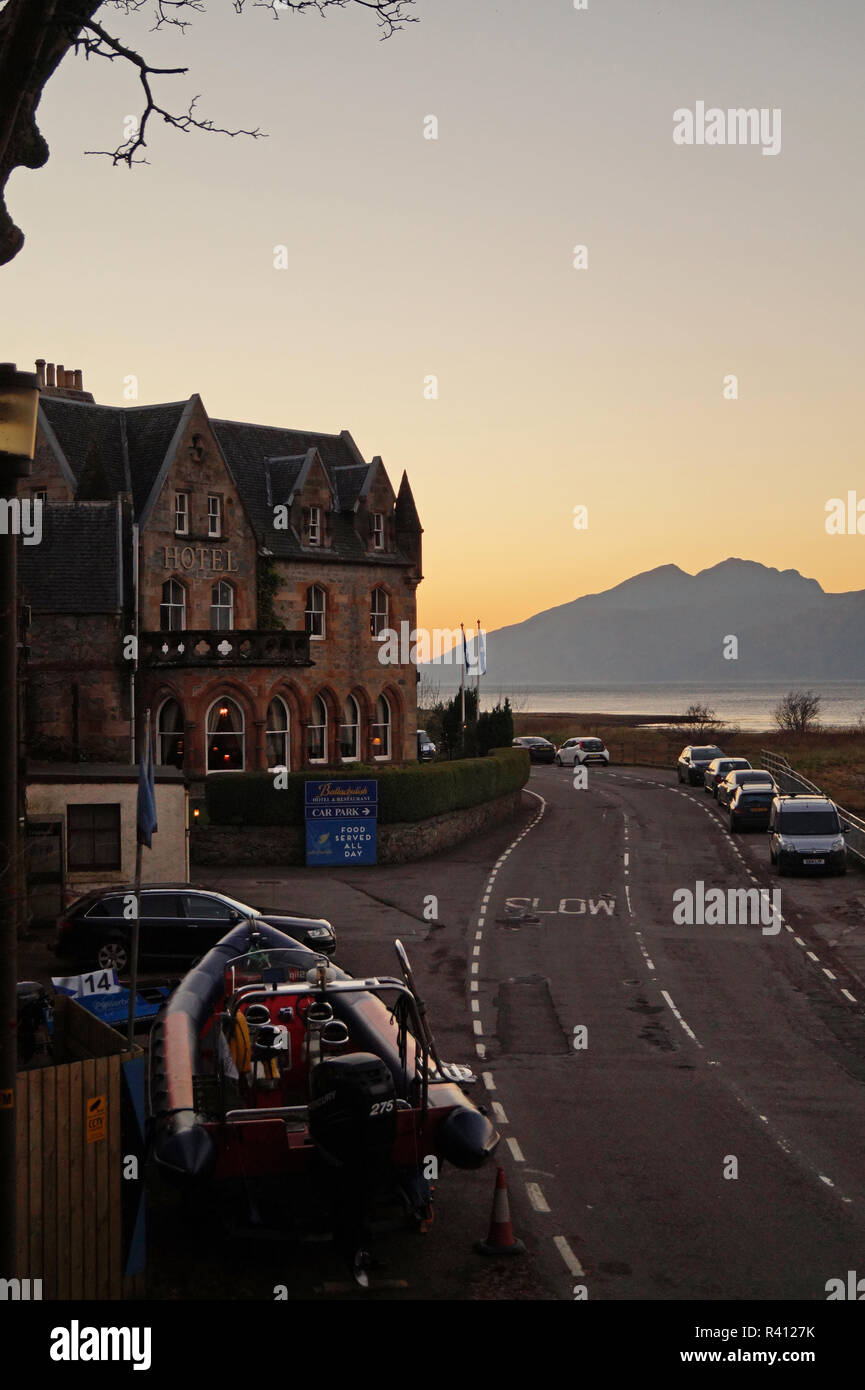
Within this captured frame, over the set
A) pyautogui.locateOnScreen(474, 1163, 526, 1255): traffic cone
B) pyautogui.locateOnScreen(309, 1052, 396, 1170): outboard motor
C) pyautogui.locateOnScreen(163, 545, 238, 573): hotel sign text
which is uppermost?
pyautogui.locateOnScreen(163, 545, 238, 573): hotel sign text

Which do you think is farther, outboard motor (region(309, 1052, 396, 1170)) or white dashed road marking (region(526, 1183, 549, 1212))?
white dashed road marking (region(526, 1183, 549, 1212))

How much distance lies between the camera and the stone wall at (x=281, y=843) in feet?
121

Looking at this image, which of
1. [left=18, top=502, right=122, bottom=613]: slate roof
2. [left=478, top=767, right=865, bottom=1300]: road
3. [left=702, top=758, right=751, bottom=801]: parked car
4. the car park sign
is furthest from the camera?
[left=702, top=758, right=751, bottom=801]: parked car

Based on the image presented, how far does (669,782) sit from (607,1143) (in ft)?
158

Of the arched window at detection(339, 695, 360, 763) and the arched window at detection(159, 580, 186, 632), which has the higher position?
the arched window at detection(159, 580, 186, 632)

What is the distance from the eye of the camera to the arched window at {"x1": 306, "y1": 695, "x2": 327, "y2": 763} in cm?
4638

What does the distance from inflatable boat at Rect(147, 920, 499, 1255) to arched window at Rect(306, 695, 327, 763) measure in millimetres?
32203

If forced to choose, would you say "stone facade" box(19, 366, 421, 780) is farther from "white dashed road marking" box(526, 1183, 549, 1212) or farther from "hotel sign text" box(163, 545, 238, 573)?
"white dashed road marking" box(526, 1183, 549, 1212)

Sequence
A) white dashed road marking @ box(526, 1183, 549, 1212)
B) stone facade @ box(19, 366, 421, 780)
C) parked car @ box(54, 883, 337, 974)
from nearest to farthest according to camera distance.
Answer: white dashed road marking @ box(526, 1183, 549, 1212) → parked car @ box(54, 883, 337, 974) → stone facade @ box(19, 366, 421, 780)

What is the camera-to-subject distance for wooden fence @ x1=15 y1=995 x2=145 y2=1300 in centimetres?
966

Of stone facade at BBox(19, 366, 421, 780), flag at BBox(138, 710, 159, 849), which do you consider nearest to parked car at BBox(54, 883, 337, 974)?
flag at BBox(138, 710, 159, 849)

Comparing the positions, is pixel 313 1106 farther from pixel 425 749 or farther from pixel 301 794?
pixel 425 749

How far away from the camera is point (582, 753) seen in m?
72.6

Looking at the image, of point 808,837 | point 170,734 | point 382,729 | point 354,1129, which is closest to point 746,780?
point 808,837
